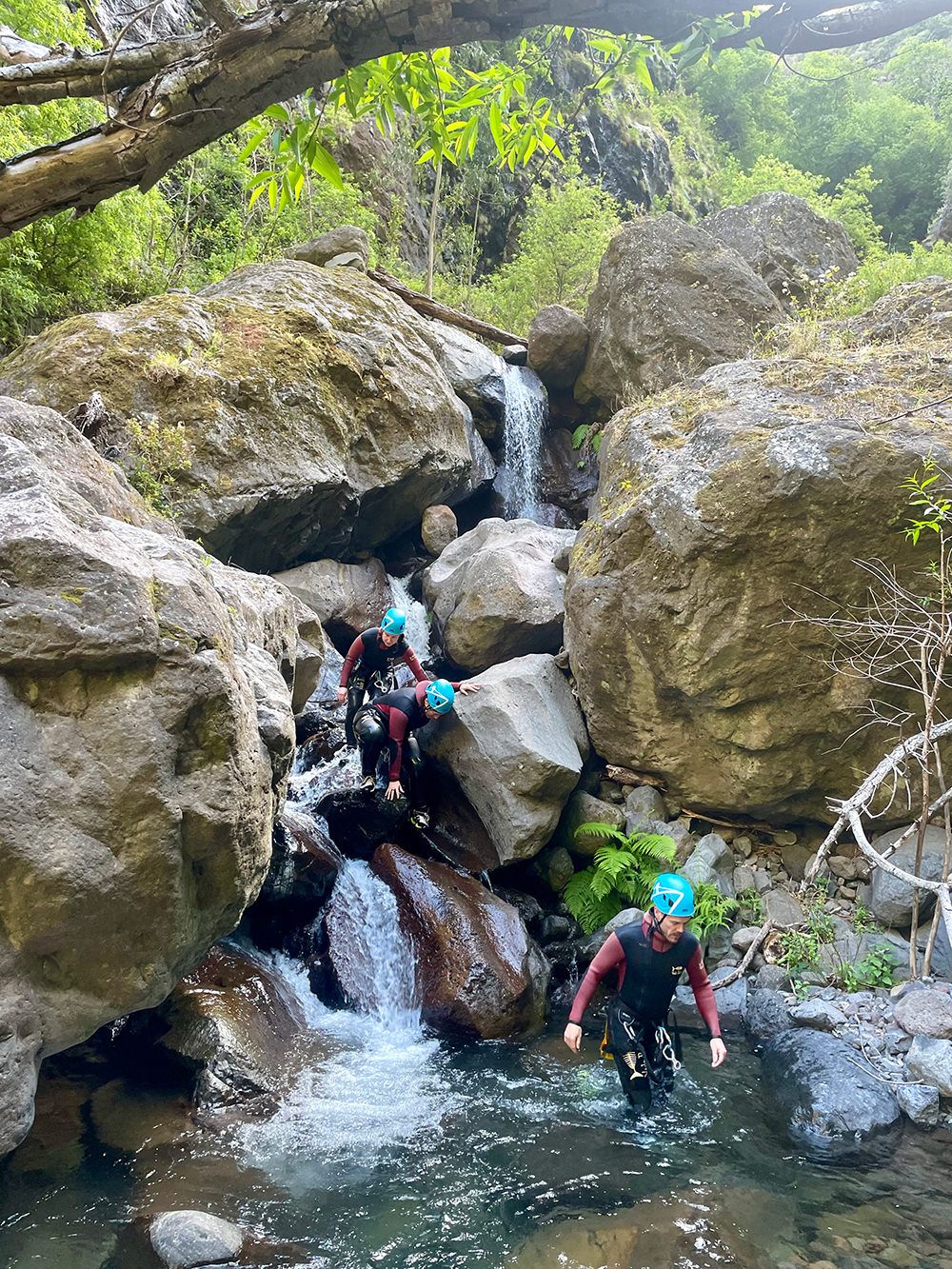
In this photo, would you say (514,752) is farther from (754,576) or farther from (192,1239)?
(192,1239)

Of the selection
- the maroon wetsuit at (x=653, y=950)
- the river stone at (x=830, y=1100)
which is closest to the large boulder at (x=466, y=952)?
the maroon wetsuit at (x=653, y=950)

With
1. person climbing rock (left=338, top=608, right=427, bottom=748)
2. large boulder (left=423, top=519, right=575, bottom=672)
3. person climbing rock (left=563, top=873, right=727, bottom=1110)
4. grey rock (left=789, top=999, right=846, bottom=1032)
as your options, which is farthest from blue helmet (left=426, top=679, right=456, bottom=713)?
grey rock (left=789, top=999, right=846, bottom=1032)

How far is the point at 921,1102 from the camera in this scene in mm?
5312

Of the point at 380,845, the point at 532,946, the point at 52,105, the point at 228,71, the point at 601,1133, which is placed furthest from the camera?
the point at 52,105

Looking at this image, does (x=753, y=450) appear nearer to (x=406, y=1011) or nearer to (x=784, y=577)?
(x=784, y=577)

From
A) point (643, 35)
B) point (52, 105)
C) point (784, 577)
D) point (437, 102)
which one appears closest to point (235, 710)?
point (437, 102)

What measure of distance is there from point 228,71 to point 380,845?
6.71 metres

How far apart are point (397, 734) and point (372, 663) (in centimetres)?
121

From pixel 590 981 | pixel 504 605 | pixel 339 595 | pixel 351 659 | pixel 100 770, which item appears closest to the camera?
pixel 100 770

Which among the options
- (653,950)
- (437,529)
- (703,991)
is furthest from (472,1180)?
(437,529)

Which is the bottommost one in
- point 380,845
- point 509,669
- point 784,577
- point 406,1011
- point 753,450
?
point 406,1011

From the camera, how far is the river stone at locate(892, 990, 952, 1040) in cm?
577

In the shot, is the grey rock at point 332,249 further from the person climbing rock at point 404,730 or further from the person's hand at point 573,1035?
the person's hand at point 573,1035

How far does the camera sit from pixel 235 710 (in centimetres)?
429
